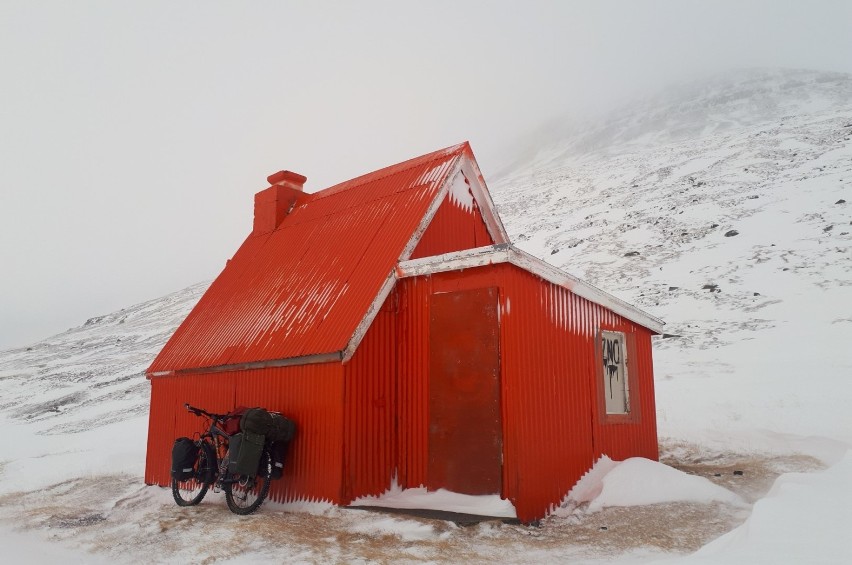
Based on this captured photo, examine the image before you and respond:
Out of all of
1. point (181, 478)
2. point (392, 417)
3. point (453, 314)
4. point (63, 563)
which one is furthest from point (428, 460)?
point (63, 563)

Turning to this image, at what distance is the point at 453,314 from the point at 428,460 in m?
2.11

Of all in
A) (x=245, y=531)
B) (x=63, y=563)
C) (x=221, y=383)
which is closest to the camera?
(x=63, y=563)

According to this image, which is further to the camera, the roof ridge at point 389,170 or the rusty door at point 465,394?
the roof ridge at point 389,170

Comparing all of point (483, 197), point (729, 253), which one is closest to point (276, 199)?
point (483, 197)

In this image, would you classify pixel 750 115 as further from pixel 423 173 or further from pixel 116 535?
pixel 116 535

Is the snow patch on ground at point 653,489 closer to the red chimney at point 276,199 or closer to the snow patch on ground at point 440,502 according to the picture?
the snow patch on ground at point 440,502

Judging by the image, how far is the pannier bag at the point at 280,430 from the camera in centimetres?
895

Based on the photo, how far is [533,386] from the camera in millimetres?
8602

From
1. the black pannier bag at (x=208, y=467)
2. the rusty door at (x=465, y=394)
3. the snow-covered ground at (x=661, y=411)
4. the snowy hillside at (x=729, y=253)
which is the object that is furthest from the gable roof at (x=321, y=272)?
the snowy hillside at (x=729, y=253)

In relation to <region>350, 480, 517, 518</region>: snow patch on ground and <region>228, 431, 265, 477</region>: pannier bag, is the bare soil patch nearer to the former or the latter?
<region>350, 480, 517, 518</region>: snow patch on ground

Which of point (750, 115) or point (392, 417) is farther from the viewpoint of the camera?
point (750, 115)

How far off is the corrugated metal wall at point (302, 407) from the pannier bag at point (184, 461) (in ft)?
3.79

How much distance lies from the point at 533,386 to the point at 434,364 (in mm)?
1470

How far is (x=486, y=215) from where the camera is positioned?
13000 millimetres
